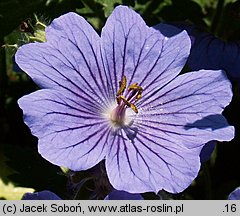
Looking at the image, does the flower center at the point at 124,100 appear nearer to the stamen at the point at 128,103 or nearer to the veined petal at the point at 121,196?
the stamen at the point at 128,103

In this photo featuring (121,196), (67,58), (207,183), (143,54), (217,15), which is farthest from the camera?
(217,15)

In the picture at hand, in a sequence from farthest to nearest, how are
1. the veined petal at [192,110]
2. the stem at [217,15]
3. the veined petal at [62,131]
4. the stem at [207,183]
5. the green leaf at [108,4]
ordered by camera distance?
the stem at [217,15]
the stem at [207,183]
the green leaf at [108,4]
the veined petal at [192,110]
the veined petal at [62,131]

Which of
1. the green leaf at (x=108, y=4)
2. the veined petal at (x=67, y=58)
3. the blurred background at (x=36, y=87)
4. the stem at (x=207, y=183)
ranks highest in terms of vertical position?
the veined petal at (x=67, y=58)

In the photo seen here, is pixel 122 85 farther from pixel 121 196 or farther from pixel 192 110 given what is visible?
pixel 121 196

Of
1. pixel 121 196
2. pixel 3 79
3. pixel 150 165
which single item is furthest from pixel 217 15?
pixel 121 196

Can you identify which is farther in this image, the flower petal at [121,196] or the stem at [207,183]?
the stem at [207,183]

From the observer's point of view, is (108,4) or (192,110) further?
(108,4)

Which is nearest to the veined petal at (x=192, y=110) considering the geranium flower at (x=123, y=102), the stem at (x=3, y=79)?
the geranium flower at (x=123, y=102)
